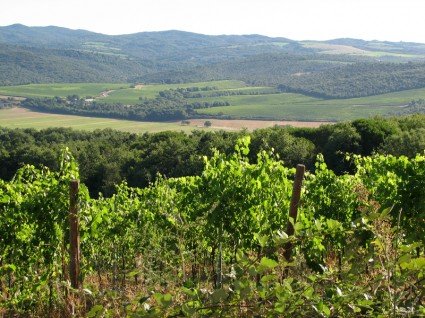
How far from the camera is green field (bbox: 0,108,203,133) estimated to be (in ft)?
280

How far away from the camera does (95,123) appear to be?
92.1 metres

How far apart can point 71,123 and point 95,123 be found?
14.2ft

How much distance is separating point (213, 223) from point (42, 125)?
85828 mm

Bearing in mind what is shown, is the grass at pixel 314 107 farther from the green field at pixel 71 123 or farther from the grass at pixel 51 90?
the grass at pixel 51 90

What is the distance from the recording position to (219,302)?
220 centimetres

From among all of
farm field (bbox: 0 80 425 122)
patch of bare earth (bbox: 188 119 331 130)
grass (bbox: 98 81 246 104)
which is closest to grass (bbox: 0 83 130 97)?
farm field (bbox: 0 80 425 122)

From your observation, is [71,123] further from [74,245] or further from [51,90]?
[74,245]

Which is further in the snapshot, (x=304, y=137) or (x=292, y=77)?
(x=292, y=77)

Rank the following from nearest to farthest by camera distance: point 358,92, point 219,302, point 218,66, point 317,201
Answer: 1. point 219,302
2. point 317,201
3. point 358,92
4. point 218,66

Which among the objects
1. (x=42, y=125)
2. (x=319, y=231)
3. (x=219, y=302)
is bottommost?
(x=42, y=125)

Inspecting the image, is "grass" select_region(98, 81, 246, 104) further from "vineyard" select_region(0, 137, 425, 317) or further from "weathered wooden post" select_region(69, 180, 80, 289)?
"weathered wooden post" select_region(69, 180, 80, 289)

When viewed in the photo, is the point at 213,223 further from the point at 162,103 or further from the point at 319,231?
the point at 162,103

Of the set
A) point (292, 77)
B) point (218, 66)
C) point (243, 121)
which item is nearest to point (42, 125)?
point (243, 121)

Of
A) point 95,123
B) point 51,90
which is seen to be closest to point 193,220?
point 95,123
